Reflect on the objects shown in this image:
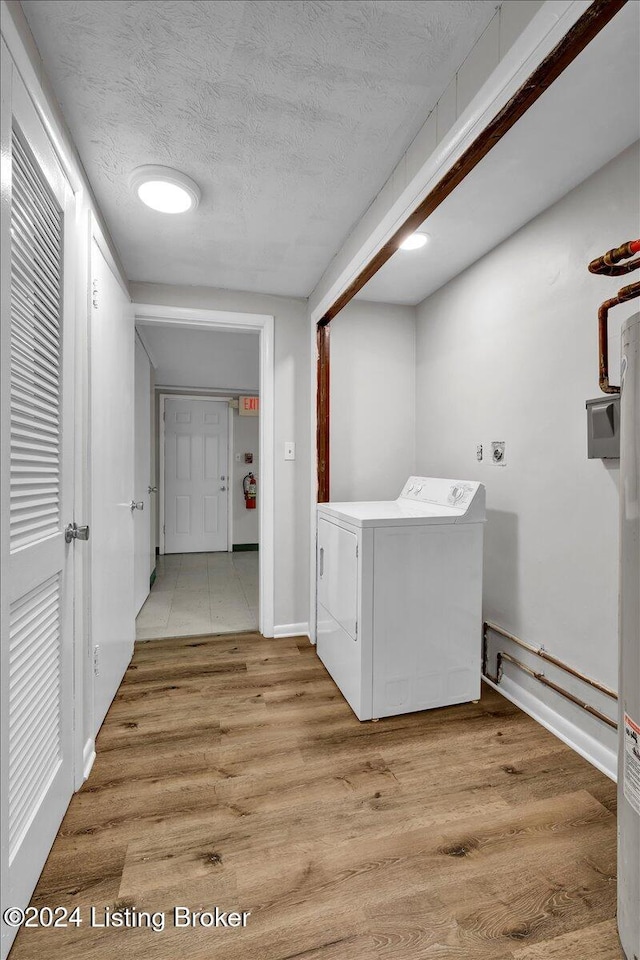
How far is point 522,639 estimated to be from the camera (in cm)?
212

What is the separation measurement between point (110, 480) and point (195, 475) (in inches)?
150

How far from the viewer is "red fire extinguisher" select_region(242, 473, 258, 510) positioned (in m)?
5.97

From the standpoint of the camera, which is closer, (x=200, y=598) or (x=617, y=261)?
(x=617, y=261)

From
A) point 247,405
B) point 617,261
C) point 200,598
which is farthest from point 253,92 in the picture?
point 247,405

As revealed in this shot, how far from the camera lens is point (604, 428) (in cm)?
161

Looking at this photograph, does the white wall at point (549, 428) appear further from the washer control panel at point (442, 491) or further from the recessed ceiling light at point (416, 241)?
the recessed ceiling light at point (416, 241)

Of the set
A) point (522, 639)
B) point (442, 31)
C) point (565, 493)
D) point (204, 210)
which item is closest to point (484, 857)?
point (522, 639)

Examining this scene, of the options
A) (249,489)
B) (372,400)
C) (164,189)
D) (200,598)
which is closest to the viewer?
(164,189)

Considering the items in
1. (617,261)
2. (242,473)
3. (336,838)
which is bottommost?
(336,838)

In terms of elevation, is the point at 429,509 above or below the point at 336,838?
above

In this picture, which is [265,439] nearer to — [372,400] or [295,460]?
[295,460]

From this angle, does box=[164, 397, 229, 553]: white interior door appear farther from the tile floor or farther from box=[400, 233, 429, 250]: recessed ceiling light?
box=[400, 233, 429, 250]: recessed ceiling light

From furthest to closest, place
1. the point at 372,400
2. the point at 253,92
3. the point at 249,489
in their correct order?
the point at 249,489
the point at 372,400
the point at 253,92

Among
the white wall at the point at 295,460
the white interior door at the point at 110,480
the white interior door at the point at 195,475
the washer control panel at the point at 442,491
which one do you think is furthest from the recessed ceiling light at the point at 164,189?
the white interior door at the point at 195,475
